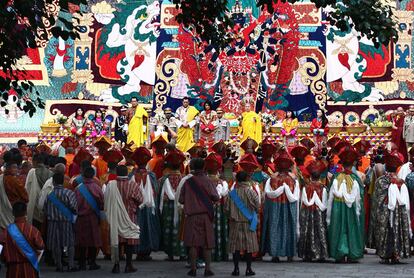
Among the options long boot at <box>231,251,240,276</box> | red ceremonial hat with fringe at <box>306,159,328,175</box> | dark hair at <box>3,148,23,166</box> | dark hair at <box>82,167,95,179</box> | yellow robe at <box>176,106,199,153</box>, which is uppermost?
yellow robe at <box>176,106,199,153</box>

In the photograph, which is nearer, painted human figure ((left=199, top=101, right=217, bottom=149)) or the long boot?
the long boot

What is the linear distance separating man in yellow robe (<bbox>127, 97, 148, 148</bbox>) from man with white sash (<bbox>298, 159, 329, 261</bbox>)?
39.8 feet

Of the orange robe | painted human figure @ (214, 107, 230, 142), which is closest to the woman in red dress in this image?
painted human figure @ (214, 107, 230, 142)

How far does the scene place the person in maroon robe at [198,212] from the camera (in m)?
13.2

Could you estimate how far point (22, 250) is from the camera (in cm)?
1057

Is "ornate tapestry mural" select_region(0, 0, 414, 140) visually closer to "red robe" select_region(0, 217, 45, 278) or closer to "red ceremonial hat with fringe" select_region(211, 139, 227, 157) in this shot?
"red ceremonial hat with fringe" select_region(211, 139, 227, 157)

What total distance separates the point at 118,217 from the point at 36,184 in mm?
1662

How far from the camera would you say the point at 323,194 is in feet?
49.5

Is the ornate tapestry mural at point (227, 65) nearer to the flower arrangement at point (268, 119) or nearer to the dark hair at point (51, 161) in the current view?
the flower arrangement at point (268, 119)

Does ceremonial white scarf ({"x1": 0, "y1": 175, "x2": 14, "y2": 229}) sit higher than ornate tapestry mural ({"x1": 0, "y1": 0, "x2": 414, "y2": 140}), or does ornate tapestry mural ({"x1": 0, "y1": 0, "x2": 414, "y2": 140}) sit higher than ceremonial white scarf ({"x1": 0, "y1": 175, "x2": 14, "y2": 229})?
ornate tapestry mural ({"x1": 0, "y1": 0, "x2": 414, "y2": 140})

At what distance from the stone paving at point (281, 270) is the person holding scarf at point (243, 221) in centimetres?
34

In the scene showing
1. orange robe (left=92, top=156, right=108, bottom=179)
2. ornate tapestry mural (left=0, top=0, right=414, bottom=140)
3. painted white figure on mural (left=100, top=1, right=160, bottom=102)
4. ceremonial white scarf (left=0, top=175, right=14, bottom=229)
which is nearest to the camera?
ceremonial white scarf (left=0, top=175, right=14, bottom=229)

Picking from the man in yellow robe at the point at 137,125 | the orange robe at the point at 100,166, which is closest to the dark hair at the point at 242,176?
the orange robe at the point at 100,166

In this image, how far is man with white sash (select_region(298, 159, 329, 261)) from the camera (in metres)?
15.0
